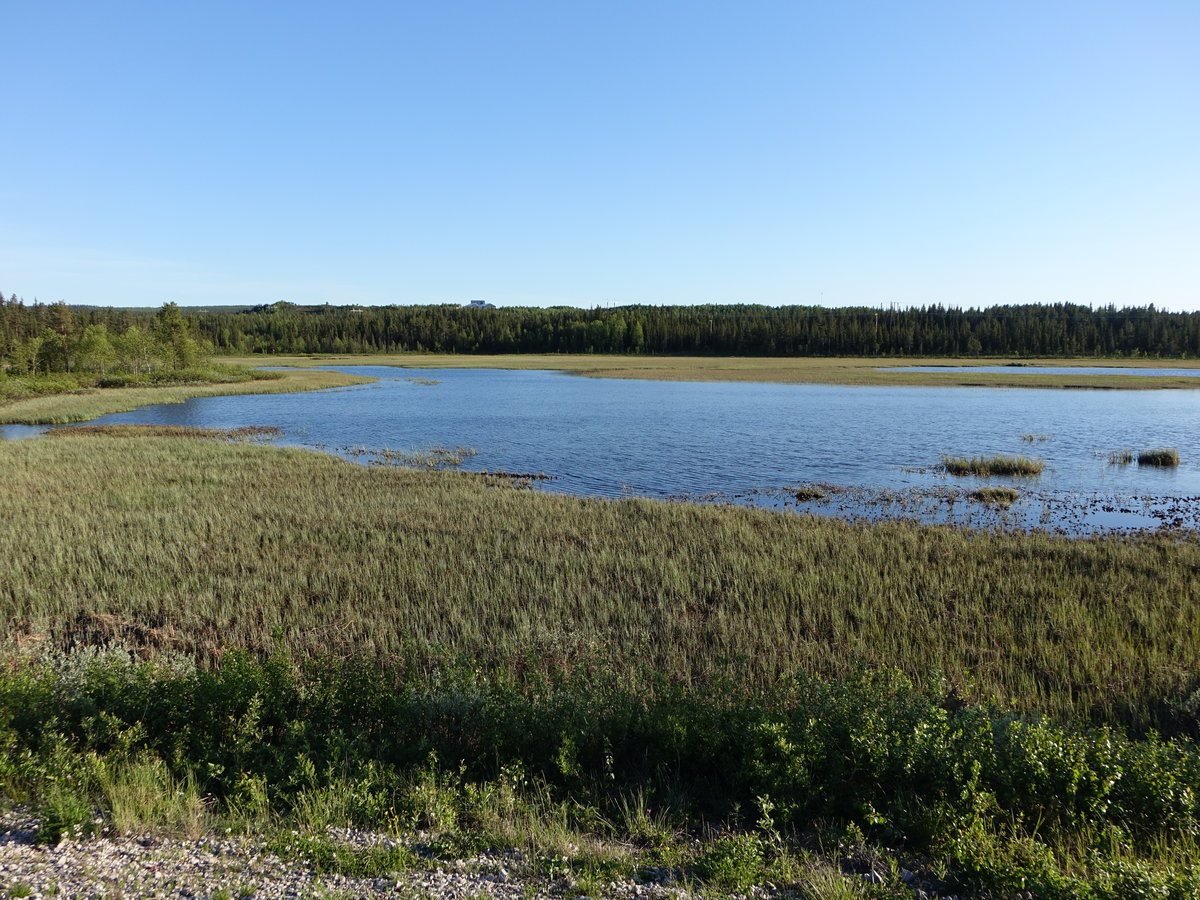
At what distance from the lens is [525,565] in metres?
15.0

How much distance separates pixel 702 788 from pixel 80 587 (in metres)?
12.3

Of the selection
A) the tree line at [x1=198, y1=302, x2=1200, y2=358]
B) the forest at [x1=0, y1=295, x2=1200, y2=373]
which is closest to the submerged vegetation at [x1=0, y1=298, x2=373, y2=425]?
the forest at [x1=0, y1=295, x2=1200, y2=373]

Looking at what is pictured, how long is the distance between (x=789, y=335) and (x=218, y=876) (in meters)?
156

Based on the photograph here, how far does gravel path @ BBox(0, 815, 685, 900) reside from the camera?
4.77 metres

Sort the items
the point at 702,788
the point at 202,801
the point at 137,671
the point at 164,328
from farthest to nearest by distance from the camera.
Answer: the point at 164,328
the point at 137,671
the point at 702,788
the point at 202,801

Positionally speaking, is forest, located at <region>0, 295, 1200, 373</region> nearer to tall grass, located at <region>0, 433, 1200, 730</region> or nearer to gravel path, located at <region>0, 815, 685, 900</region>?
tall grass, located at <region>0, 433, 1200, 730</region>

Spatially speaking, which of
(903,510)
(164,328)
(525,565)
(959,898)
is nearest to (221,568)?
(525,565)

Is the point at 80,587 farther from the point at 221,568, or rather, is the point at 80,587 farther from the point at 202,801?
the point at 202,801

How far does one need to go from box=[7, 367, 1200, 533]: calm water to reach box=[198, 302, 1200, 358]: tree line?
270ft

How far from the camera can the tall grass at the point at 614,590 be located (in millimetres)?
10000

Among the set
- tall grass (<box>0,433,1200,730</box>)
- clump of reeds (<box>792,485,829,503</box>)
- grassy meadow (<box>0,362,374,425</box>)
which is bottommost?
tall grass (<box>0,433,1200,730</box>)

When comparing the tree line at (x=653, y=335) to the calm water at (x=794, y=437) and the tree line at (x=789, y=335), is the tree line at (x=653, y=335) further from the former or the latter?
the calm water at (x=794, y=437)

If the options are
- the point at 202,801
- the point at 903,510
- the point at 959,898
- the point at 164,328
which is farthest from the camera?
the point at 164,328

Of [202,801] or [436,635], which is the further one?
[436,635]
